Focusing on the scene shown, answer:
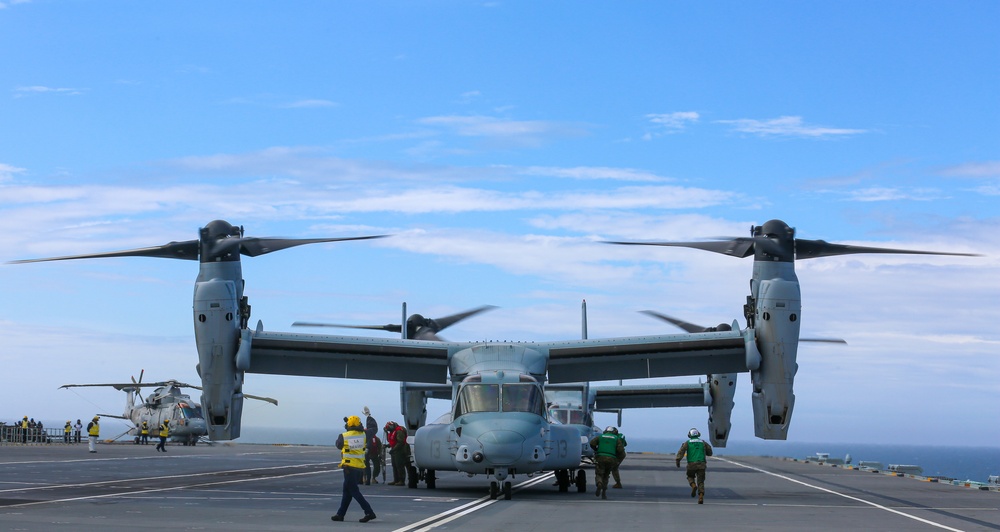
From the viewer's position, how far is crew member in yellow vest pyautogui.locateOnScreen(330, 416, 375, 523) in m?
15.0

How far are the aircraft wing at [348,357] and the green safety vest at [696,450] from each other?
21.0 ft

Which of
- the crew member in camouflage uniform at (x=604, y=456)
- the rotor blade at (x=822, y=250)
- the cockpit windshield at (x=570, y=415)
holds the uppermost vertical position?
the rotor blade at (x=822, y=250)

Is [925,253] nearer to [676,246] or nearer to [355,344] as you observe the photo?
[676,246]

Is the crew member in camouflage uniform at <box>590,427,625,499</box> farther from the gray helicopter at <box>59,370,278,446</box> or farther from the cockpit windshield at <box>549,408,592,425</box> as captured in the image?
the gray helicopter at <box>59,370,278,446</box>

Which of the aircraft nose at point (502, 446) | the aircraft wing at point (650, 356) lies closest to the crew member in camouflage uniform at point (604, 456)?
the aircraft nose at point (502, 446)

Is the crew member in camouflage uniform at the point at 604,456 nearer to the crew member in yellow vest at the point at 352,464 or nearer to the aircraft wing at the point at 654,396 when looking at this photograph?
the crew member in yellow vest at the point at 352,464

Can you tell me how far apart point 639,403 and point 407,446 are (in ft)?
79.0

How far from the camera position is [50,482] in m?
22.7

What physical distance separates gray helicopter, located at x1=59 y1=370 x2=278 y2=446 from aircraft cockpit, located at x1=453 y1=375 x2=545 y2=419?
39.0 meters

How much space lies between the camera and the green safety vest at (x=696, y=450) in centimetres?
2099

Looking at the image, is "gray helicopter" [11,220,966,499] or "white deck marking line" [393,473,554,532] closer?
"white deck marking line" [393,473,554,532]

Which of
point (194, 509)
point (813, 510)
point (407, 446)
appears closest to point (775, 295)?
point (813, 510)

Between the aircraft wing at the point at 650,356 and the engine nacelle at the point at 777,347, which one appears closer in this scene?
the engine nacelle at the point at 777,347

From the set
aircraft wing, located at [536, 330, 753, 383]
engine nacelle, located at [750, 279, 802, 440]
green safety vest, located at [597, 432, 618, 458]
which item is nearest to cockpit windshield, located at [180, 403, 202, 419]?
aircraft wing, located at [536, 330, 753, 383]
